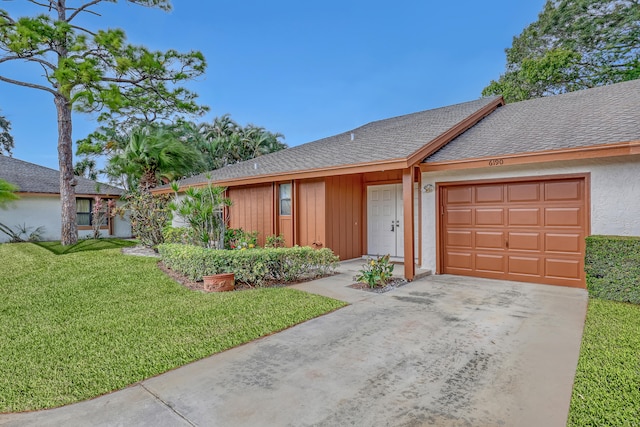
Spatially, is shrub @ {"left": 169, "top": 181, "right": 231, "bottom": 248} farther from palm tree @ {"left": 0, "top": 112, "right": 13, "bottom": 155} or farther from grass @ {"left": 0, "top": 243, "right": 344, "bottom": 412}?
palm tree @ {"left": 0, "top": 112, "right": 13, "bottom": 155}

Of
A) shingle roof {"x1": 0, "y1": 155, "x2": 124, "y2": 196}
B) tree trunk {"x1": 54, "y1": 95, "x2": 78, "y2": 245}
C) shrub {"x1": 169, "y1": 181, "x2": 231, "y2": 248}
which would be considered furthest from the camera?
shingle roof {"x1": 0, "y1": 155, "x2": 124, "y2": 196}

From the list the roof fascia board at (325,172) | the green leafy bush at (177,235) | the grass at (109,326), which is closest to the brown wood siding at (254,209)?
the roof fascia board at (325,172)

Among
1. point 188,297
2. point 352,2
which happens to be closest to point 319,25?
point 352,2

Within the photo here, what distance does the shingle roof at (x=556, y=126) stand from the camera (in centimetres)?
594

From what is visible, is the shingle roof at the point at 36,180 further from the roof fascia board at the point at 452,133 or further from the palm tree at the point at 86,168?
the roof fascia board at the point at 452,133

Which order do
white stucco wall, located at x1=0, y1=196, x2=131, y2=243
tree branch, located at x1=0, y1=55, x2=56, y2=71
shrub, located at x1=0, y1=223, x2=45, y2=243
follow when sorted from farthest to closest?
white stucco wall, located at x1=0, y1=196, x2=131, y2=243
shrub, located at x1=0, y1=223, x2=45, y2=243
tree branch, located at x1=0, y1=55, x2=56, y2=71

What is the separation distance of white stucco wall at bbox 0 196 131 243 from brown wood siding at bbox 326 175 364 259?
50.2 feet

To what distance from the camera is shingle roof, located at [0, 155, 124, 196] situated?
53.8ft

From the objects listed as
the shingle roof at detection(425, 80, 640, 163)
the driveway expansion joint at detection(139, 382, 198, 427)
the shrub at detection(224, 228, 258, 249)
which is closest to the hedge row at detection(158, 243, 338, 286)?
the shrub at detection(224, 228, 258, 249)

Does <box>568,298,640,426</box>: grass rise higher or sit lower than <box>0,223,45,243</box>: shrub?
lower

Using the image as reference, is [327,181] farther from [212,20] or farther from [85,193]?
[85,193]

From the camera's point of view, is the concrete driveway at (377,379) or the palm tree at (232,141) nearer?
the concrete driveway at (377,379)

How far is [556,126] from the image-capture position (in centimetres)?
710

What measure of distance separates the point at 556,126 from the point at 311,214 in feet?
20.6
